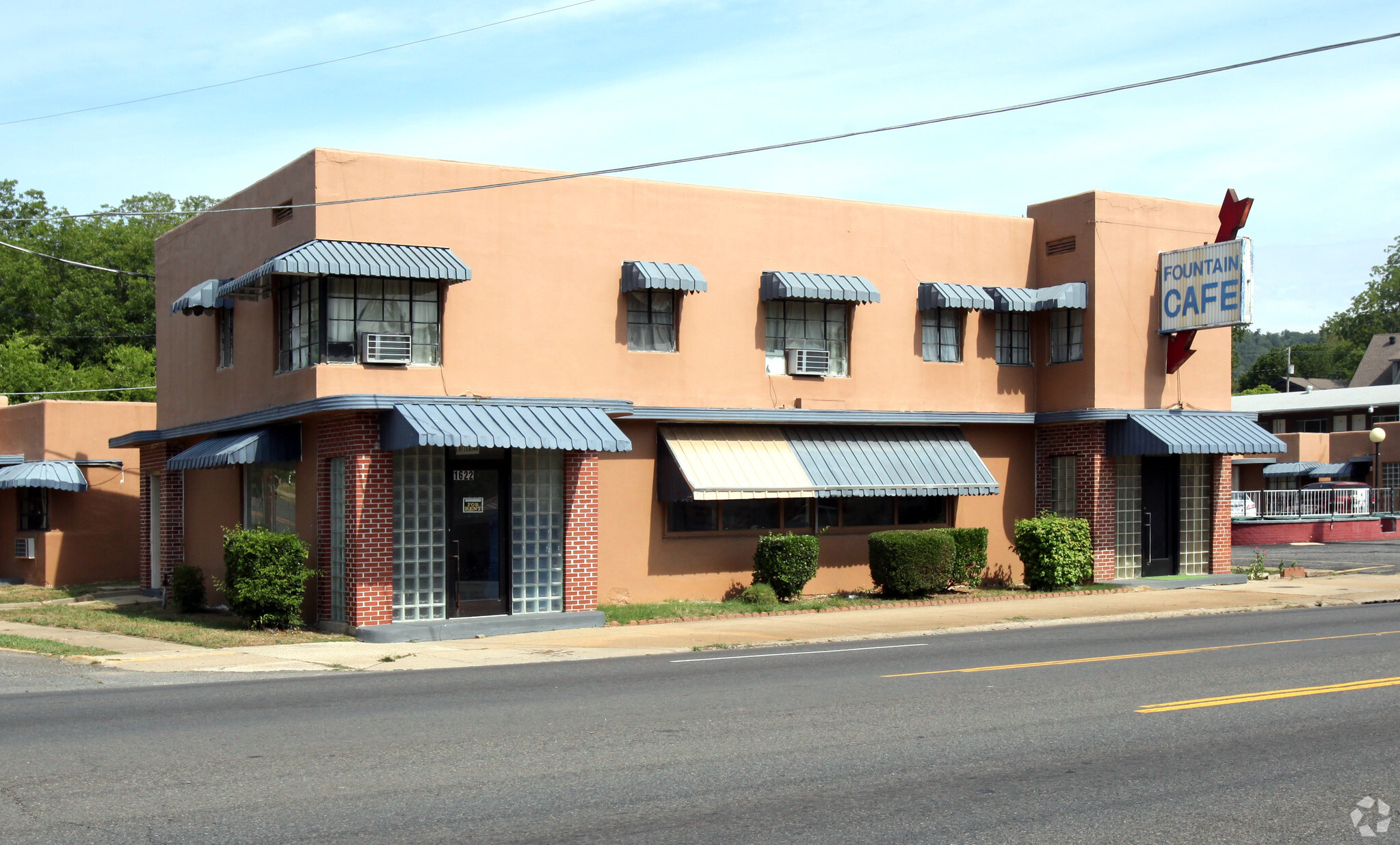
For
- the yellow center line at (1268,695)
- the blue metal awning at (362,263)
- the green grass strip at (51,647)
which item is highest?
the blue metal awning at (362,263)

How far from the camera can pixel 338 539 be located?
18953mm

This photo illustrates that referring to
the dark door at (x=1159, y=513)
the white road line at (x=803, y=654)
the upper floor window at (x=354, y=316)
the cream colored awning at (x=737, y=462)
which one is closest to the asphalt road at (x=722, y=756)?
the white road line at (x=803, y=654)

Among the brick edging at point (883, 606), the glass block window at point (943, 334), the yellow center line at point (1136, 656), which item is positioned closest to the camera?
the yellow center line at point (1136, 656)

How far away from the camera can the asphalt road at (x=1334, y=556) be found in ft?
101

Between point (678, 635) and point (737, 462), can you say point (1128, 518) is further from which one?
point (678, 635)

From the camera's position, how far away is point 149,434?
82.5 ft

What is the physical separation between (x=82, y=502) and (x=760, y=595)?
17.3m

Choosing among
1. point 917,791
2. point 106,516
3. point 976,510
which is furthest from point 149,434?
point 917,791

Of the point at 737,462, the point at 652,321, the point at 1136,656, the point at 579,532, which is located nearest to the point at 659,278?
the point at 652,321

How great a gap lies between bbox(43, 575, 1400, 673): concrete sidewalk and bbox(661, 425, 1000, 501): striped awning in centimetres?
223

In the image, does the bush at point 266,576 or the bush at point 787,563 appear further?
the bush at point 787,563

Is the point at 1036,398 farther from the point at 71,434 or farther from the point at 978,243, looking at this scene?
the point at 71,434

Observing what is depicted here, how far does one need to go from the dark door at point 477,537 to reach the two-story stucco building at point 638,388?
3 cm

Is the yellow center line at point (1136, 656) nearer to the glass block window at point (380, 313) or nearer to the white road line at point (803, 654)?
the white road line at point (803, 654)
